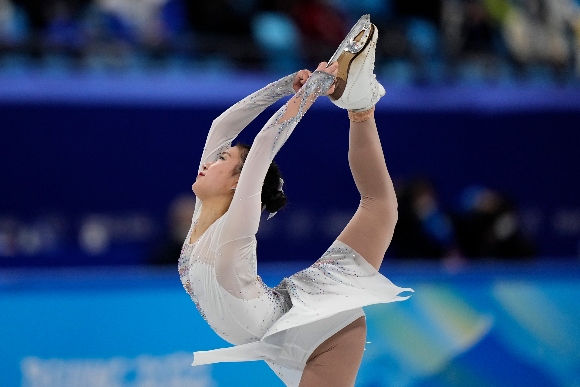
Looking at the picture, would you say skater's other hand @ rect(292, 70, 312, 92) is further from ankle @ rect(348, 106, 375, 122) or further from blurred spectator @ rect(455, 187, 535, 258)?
blurred spectator @ rect(455, 187, 535, 258)

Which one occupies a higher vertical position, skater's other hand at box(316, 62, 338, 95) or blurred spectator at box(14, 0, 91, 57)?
blurred spectator at box(14, 0, 91, 57)

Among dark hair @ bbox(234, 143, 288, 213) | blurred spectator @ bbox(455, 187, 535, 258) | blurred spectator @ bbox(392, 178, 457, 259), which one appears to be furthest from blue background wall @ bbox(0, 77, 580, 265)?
dark hair @ bbox(234, 143, 288, 213)

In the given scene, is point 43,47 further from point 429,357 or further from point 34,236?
point 429,357

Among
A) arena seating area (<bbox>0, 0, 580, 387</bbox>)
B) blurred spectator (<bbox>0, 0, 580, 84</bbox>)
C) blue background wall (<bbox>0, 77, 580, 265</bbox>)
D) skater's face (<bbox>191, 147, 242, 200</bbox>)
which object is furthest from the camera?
blurred spectator (<bbox>0, 0, 580, 84</bbox>)

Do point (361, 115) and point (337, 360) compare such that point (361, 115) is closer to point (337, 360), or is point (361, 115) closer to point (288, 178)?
point (337, 360)

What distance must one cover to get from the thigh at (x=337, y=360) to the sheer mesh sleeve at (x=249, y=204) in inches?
14.1

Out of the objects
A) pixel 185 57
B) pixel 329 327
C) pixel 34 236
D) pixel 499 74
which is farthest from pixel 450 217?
pixel 329 327

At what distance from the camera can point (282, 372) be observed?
3629mm

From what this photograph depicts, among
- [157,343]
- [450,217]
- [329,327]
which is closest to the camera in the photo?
[329,327]

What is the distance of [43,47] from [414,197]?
3.14 metres

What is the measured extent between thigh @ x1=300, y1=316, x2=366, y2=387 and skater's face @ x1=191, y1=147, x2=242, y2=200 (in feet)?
2.26

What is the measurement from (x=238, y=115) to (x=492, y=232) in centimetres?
334

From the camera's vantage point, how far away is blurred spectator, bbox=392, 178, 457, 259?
6.29 metres

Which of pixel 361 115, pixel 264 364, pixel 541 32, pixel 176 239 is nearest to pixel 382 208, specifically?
pixel 361 115
